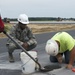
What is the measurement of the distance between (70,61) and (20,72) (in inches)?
49.8

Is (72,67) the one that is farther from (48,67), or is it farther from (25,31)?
(25,31)

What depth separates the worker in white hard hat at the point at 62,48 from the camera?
7.58 m

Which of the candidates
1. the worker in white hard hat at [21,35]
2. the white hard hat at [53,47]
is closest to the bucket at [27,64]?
the white hard hat at [53,47]

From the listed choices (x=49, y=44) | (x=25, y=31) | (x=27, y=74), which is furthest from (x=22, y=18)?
(x=27, y=74)

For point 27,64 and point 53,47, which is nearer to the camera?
point 27,64

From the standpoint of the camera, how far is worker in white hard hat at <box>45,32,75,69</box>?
758 centimetres

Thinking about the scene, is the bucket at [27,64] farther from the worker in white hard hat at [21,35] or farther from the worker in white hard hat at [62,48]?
the worker in white hard hat at [21,35]

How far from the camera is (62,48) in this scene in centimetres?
795

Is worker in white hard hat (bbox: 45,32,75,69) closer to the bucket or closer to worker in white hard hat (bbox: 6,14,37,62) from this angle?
the bucket

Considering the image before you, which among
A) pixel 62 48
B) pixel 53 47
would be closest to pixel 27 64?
pixel 53 47

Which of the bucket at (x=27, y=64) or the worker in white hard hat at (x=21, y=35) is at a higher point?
the worker in white hard hat at (x=21, y=35)

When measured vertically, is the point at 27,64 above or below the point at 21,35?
below

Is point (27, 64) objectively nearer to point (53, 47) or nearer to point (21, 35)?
point (53, 47)

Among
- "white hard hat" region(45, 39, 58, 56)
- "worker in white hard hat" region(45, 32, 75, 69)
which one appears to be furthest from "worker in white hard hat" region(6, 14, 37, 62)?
"white hard hat" region(45, 39, 58, 56)
